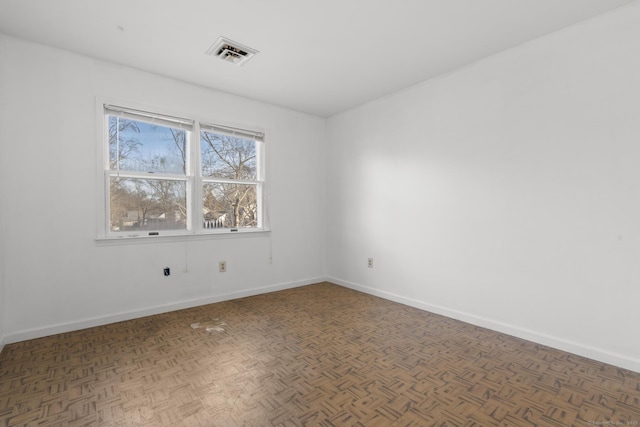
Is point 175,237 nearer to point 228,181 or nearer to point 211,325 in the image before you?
point 228,181

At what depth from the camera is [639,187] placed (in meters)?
2.28

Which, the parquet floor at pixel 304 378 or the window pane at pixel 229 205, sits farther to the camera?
the window pane at pixel 229 205

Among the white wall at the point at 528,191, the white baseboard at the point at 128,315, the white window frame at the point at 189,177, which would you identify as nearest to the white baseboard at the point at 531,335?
the white wall at the point at 528,191

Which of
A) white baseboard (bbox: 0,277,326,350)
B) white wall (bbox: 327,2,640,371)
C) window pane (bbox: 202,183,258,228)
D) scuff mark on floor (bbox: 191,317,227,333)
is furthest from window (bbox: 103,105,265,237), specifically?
white wall (bbox: 327,2,640,371)

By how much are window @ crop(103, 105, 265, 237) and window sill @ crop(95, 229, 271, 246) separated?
0.13 ft

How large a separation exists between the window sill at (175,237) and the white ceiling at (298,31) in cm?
185

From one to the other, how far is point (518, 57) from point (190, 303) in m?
4.36

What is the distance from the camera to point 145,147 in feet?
11.6

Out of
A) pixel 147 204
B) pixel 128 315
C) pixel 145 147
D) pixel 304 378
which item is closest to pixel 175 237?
pixel 147 204

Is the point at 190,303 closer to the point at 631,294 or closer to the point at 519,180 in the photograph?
the point at 519,180

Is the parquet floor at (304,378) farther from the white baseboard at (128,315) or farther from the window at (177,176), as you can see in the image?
the window at (177,176)

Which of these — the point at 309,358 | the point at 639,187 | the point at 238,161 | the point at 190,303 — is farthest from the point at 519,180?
the point at 190,303

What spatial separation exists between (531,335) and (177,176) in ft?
13.3

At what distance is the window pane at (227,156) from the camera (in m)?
3.97
